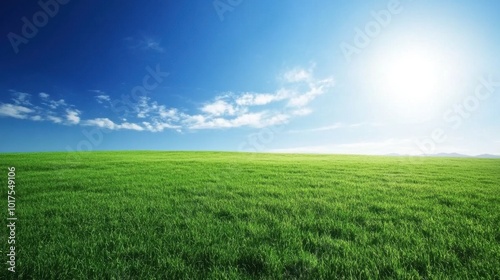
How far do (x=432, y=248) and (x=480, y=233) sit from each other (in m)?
1.93

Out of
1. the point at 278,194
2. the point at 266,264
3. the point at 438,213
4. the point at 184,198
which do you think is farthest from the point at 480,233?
the point at 184,198

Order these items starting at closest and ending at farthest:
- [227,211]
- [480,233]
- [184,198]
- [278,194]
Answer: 1. [480,233]
2. [227,211]
3. [184,198]
4. [278,194]

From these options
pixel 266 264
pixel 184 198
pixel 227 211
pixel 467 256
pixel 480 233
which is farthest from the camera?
pixel 184 198

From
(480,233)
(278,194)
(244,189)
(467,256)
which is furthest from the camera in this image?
(244,189)

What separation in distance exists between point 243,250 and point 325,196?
18.1ft

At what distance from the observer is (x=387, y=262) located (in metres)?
4.20

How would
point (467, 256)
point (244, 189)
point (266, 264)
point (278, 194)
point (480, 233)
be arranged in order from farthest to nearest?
point (244, 189), point (278, 194), point (480, 233), point (467, 256), point (266, 264)

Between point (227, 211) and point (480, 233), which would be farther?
point (227, 211)

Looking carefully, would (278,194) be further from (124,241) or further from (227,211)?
(124,241)

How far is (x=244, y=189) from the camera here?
35.0ft

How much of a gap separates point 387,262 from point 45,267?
5451 millimetres

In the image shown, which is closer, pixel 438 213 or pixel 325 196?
pixel 438 213

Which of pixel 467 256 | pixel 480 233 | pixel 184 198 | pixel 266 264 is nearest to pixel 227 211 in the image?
pixel 184 198

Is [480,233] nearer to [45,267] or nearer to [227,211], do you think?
[227,211]
